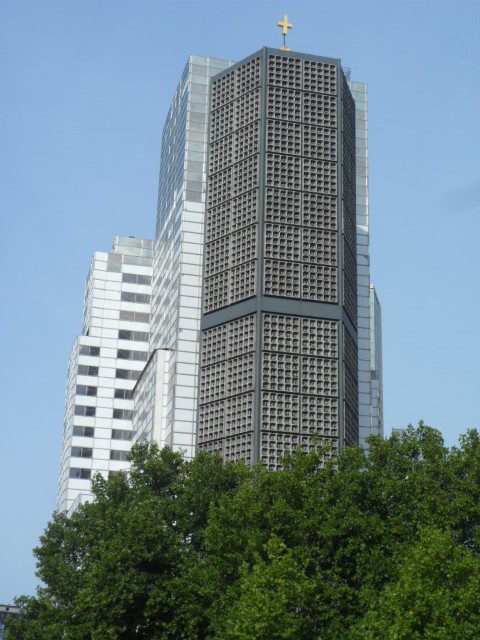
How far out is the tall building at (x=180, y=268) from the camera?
99188mm

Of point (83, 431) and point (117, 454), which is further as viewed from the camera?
point (83, 431)

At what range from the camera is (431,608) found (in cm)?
4538

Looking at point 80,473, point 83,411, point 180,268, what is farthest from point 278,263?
point 83,411

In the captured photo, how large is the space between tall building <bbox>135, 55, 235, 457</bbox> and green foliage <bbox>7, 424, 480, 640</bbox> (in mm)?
36354

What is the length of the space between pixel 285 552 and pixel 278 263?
29.3 m

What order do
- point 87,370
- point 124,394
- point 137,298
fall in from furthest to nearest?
1. point 137,298
2. point 87,370
3. point 124,394

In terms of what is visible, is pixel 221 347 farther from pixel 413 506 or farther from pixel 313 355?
pixel 413 506

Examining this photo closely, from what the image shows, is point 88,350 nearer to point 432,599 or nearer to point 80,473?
point 80,473

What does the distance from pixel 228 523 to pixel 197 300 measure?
48.9 meters

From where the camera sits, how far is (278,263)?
78.6 m

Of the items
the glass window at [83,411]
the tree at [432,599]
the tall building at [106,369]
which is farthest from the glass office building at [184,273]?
the tree at [432,599]

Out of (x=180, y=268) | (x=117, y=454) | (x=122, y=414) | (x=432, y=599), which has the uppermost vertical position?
(x=180, y=268)

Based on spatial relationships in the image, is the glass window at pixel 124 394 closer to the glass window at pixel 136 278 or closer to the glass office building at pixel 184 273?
the glass office building at pixel 184 273

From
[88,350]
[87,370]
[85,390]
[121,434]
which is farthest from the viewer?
[88,350]
